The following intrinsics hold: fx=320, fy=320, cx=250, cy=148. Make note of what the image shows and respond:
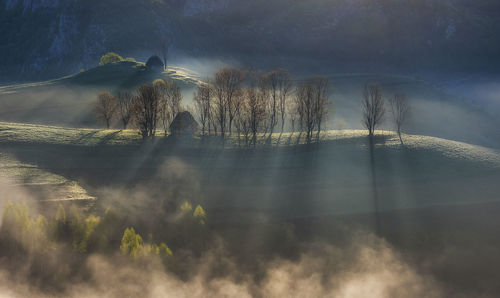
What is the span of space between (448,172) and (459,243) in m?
18.0

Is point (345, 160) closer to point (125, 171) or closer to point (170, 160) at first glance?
point (170, 160)

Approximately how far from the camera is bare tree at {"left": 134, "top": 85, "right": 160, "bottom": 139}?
228 ft

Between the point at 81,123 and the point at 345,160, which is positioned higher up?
the point at 81,123

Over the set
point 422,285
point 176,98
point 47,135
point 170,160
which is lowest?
point 422,285

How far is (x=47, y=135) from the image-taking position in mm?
67000

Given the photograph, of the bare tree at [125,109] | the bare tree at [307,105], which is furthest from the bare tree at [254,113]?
the bare tree at [125,109]

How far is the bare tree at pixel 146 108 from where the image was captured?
69500mm

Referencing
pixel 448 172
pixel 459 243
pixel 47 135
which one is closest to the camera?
pixel 459 243

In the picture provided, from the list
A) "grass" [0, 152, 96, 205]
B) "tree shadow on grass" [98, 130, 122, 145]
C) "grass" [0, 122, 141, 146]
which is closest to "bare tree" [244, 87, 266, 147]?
"grass" [0, 122, 141, 146]

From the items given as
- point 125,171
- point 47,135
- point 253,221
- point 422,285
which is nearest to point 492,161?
point 422,285

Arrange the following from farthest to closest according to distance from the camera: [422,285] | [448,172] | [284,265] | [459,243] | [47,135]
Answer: [47,135], [448,172], [459,243], [284,265], [422,285]

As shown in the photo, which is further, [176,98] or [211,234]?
[176,98]

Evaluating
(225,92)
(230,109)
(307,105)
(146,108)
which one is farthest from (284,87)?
(146,108)

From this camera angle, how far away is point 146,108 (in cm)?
6969
